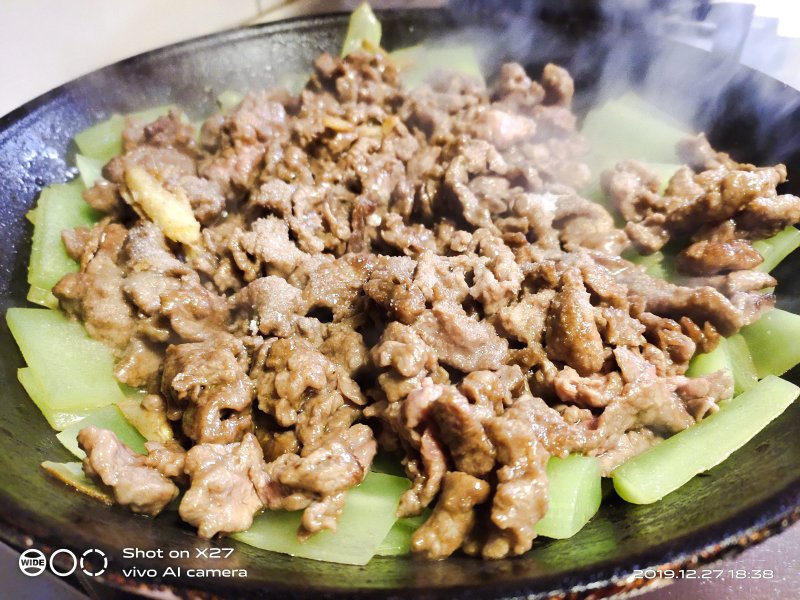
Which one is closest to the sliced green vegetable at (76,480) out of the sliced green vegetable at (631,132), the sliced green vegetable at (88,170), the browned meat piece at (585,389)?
the browned meat piece at (585,389)

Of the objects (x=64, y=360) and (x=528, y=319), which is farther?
(x=64, y=360)

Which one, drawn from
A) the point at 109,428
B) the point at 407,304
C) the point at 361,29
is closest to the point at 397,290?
the point at 407,304

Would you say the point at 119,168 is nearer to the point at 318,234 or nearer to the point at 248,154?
the point at 248,154

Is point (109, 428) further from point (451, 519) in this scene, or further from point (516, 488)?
point (516, 488)

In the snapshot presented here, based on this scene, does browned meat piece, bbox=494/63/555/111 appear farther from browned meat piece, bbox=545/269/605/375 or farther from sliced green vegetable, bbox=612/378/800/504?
sliced green vegetable, bbox=612/378/800/504

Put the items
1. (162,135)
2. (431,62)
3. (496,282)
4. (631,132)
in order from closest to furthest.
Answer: (496,282) → (162,135) → (631,132) → (431,62)

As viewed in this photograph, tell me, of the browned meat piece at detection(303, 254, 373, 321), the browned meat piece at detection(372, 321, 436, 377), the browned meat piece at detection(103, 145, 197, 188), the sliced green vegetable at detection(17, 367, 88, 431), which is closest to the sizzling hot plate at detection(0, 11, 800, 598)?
the sliced green vegetable at detection(17, 367, 88, 431)

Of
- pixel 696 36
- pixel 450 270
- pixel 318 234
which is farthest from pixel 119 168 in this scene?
pixel 696 36
